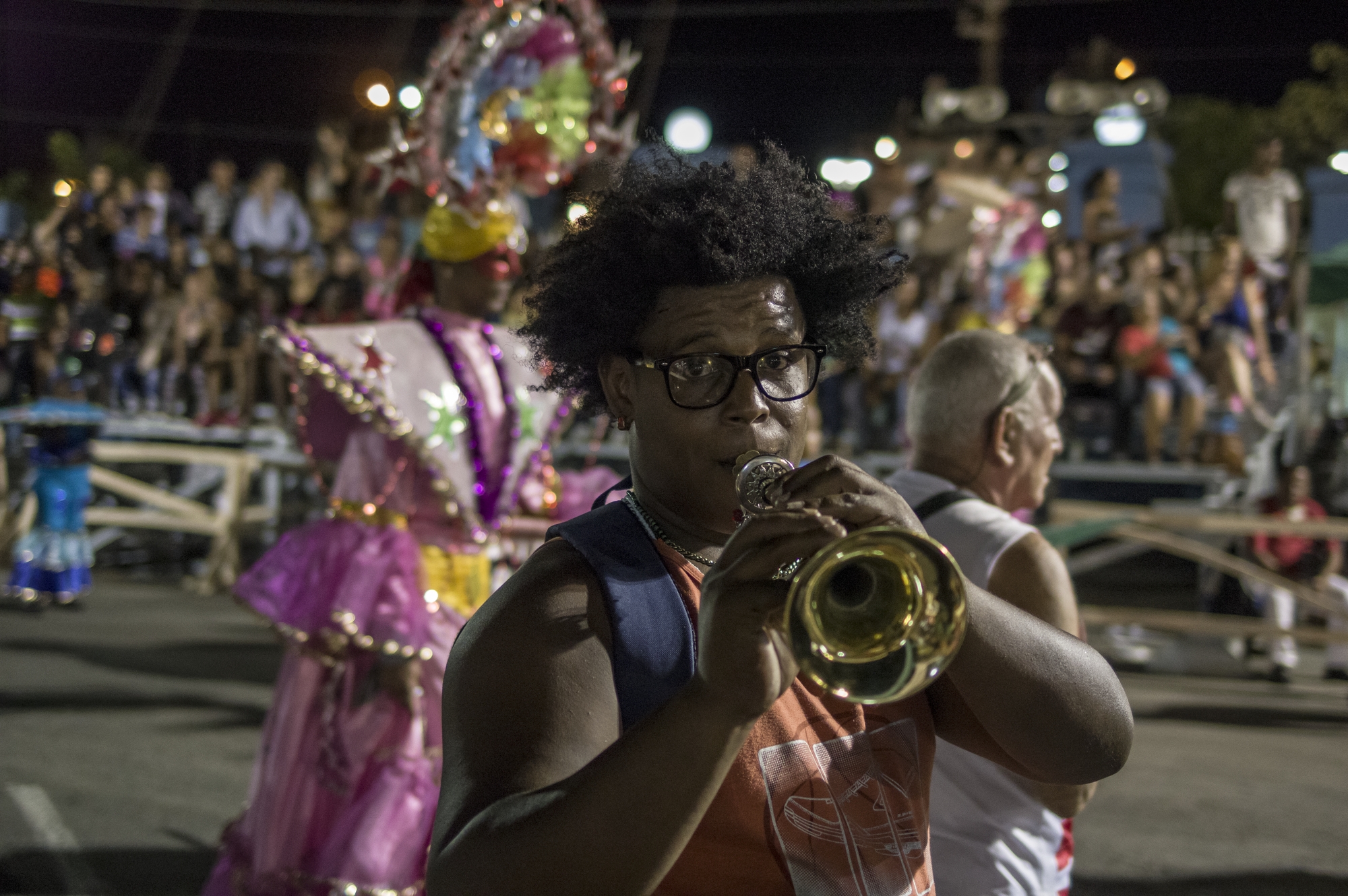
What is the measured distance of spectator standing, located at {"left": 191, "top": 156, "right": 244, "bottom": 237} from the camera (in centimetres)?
1527

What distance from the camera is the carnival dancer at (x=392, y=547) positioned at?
12.5ft

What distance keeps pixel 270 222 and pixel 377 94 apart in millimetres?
1876

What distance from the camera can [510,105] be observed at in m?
4.61

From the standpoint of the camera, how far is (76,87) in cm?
2839

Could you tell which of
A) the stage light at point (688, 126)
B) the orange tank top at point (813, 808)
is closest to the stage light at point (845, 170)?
the stage light at point (688, 126)

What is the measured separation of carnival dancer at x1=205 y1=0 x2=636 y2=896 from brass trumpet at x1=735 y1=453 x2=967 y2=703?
7.13 feet

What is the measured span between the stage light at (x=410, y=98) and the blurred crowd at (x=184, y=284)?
853cm

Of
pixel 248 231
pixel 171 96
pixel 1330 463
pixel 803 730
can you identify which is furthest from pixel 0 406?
pixel 171 96

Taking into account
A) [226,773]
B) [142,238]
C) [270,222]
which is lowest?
[226,773]

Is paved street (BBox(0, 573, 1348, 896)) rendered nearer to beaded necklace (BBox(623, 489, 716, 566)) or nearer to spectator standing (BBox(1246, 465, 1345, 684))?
spectator standing (BBox(1246, 465, 1345, 684))

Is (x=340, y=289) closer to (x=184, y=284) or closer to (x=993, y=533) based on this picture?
(x=184, y=284)

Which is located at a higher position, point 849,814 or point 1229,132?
point 1229,132

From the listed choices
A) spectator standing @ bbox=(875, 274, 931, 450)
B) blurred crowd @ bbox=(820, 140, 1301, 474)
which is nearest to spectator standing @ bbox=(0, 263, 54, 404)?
blurred crowd @ bbox=(820, 140, 1301, 474)

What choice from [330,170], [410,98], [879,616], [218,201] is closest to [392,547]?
[410,98]
